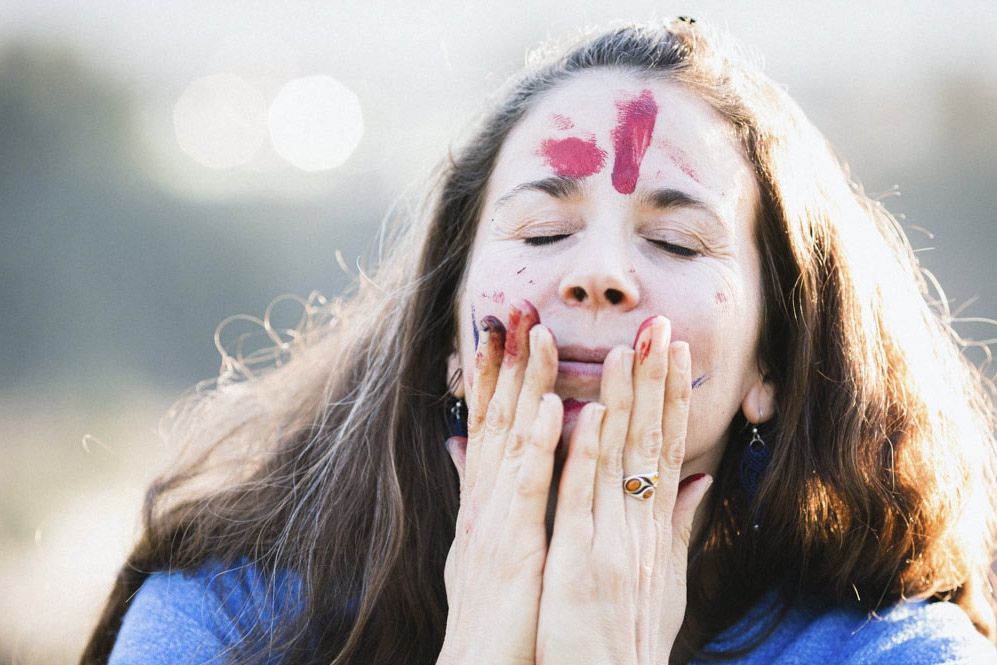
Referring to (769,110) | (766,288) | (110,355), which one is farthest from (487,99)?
(110,355)

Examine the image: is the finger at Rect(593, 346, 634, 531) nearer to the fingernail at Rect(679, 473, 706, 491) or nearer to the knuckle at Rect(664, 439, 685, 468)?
the knuckle at Rect(664, 439, 685, 468)

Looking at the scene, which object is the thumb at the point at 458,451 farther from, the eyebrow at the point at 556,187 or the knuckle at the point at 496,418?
the eyebrow at the point at 556,187

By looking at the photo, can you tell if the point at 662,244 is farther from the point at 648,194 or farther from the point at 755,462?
the point at 755,462

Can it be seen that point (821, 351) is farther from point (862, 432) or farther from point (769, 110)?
point (769, 110)

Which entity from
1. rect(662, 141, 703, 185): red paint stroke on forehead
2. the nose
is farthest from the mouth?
rect(662, 141, 703, 185): red paint stroke on forehead

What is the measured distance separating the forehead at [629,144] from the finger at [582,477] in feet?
2.02

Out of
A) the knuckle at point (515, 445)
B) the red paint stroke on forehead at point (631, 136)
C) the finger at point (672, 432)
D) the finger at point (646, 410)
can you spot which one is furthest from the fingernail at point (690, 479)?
the red paint stroke on forehead at point (631, 136)

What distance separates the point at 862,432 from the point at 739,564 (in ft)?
1.79

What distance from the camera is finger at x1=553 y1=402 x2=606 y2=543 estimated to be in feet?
6.81

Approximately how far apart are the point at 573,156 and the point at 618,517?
95 centimetres

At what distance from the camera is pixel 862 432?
2.69 meters

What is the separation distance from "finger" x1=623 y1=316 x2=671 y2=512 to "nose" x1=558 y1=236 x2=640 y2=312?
0.31 ft

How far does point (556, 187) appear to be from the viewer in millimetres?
2367

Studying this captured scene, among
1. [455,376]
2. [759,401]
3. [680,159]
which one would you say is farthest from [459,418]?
[680,159]
